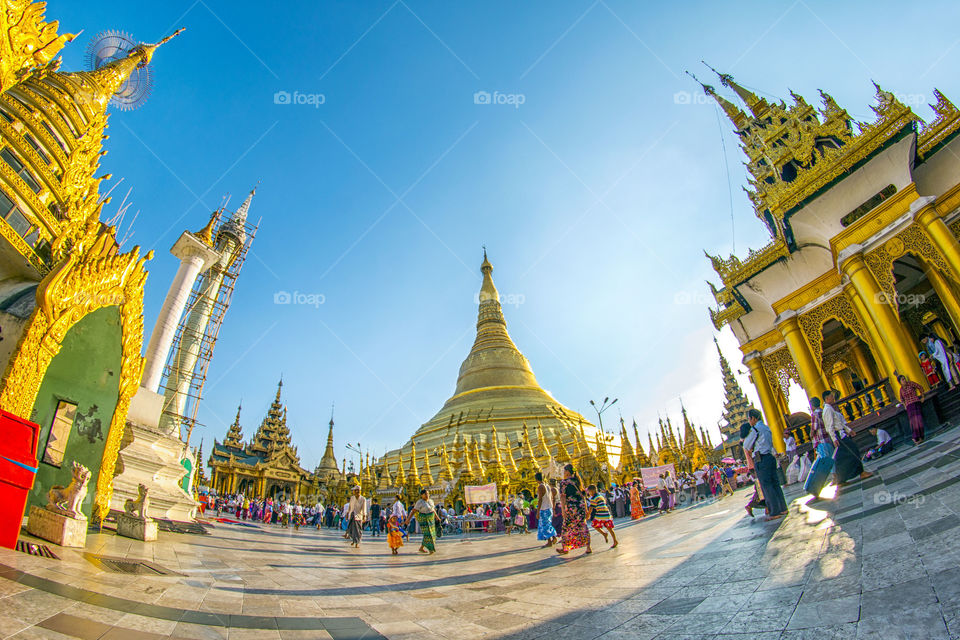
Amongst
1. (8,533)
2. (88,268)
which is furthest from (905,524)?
(88,268)

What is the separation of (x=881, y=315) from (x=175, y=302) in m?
24.4

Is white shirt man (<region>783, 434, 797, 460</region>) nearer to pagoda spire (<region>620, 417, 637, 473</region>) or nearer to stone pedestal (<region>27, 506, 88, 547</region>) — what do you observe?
pagoda spire (<region>620, 417, 637, 473</region>)

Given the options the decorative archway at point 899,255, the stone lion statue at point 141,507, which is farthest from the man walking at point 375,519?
the decorative archway at point 899,255

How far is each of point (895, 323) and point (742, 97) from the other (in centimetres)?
1566

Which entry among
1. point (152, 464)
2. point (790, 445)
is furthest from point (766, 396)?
point (152, 464)

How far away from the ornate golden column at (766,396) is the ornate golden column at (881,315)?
223 inches

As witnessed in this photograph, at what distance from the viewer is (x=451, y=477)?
26938mm

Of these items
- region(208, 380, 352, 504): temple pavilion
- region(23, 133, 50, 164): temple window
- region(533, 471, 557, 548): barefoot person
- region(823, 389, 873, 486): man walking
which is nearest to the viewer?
region(823, 389, 873, 486): man walking

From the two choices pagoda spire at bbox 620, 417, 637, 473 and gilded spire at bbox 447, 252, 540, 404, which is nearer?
pagoda spire at bbox 620, 417, 637, 473

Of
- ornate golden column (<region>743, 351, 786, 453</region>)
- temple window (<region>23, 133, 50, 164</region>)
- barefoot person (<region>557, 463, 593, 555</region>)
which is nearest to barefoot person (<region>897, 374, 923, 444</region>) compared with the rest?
ornate golden column (<region>743, 351, 786, 453</region>)

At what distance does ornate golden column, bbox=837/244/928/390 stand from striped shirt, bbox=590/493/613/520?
32.1ft

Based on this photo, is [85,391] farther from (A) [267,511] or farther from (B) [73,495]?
(A) [267,511]

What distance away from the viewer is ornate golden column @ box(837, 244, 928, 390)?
1186 centimetres

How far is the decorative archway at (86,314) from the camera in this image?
6.37m
